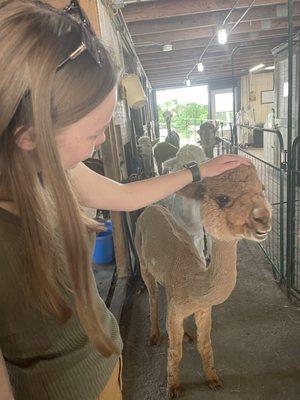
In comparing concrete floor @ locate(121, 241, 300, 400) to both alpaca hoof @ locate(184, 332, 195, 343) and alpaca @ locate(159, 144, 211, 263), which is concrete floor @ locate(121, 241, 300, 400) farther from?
alpaca @ locate(159, 144, 211, 263)

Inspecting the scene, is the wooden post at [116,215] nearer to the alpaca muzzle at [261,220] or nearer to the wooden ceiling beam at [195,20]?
the alpaca muzzle at [261,220]

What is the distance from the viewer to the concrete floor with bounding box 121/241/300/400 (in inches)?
103

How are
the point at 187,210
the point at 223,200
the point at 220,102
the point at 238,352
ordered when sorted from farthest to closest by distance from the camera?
the point at 220,102, the point at 187,210, the point at 238,352, the point at 223,200

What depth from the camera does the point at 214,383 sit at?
2625mm

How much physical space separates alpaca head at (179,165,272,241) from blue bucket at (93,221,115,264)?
2.60 m

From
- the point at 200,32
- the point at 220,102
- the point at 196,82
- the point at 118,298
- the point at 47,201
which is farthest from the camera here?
the point at 220,102

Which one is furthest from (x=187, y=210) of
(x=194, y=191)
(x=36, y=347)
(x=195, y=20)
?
(x=195, y=20)

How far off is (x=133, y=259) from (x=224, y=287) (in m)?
2.55

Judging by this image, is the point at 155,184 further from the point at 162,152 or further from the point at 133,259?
the point at 162,152

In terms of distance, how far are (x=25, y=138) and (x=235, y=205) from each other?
116cm

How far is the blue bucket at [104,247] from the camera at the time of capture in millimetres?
4340

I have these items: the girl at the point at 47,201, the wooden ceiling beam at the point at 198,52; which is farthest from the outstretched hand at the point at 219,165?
the wooden ceiling beam at the point at 198,52

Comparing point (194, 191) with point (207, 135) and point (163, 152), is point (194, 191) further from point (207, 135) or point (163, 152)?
point (207, 135)

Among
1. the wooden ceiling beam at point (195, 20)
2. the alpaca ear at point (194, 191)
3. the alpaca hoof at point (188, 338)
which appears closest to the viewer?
the alpaca ear at point (194, 191)
